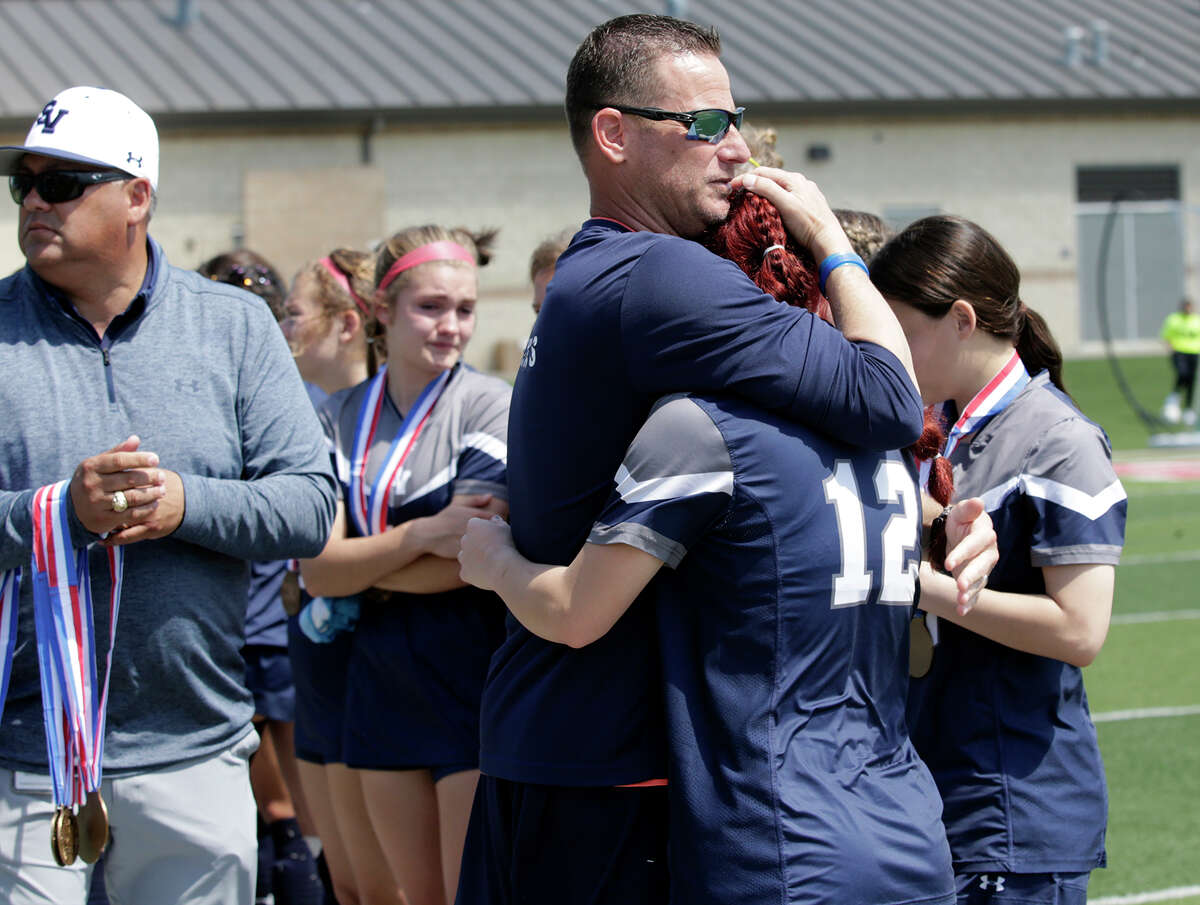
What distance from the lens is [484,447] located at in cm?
382

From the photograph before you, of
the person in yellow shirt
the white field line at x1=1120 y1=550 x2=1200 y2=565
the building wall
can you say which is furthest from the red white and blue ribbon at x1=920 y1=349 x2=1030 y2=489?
the building wall

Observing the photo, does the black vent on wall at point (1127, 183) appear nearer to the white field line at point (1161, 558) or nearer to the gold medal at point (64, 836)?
the white field line at point (1161, 558)

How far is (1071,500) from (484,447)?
1.62m

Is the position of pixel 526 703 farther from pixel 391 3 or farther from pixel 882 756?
pixel 391 3

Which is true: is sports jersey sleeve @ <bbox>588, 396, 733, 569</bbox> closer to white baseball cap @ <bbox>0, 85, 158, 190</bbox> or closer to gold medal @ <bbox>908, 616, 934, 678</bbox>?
gold medal @ <bbox>908, 616, 934, 678</bbox>

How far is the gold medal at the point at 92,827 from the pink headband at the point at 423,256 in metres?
1.80

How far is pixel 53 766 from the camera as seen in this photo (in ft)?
9.48

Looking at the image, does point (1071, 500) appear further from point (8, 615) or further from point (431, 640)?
point (8, 615)

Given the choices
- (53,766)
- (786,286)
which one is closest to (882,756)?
(786,286)

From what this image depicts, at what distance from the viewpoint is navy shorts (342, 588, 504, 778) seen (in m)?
3.80

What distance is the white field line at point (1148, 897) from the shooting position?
5120 millimetres

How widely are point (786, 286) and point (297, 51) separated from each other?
2787 centimetres

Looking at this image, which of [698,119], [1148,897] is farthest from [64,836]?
[1148,897]

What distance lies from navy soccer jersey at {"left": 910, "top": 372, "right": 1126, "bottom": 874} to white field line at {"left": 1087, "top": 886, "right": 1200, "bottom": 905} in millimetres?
2464
